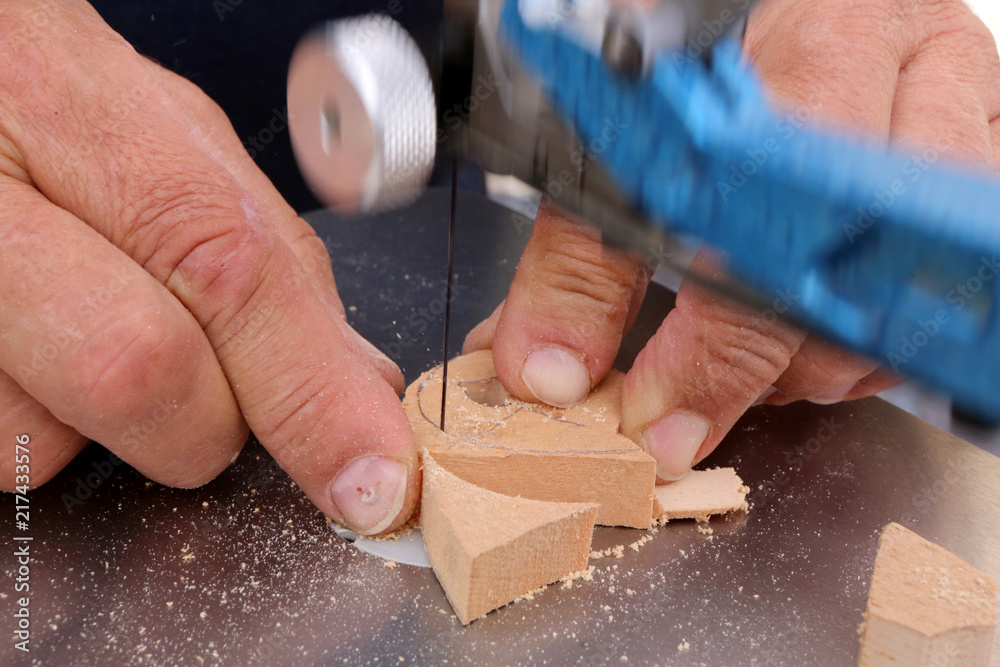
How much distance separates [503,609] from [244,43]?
1466 millimetres

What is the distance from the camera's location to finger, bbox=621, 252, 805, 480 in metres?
1.03

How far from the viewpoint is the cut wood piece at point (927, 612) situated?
2.45 ft

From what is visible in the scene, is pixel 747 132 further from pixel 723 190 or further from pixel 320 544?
pixel 320 544

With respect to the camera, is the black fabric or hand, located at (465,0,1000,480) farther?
the black fabric

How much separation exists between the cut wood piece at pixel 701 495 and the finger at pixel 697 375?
2cm

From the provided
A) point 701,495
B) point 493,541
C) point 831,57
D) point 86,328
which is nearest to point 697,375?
point 701,495

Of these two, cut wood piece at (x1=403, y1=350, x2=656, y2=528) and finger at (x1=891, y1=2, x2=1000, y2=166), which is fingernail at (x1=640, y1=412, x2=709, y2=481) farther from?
finger at (x1=891, y1=2, x2=1000, y2=166)

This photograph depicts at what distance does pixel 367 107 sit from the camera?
0.78 metres

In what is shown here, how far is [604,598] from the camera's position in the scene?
0.98 m

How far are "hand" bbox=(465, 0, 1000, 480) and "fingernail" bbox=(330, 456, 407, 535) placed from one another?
264 mm

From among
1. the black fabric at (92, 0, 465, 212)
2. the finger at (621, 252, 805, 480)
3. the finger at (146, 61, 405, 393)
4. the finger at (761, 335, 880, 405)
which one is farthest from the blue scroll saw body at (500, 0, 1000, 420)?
the black fabric at (92, 0, 465, 212)

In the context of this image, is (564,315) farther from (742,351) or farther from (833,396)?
(833,396)

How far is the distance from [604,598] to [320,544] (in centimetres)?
37

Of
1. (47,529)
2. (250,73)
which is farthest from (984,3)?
(47,529)
